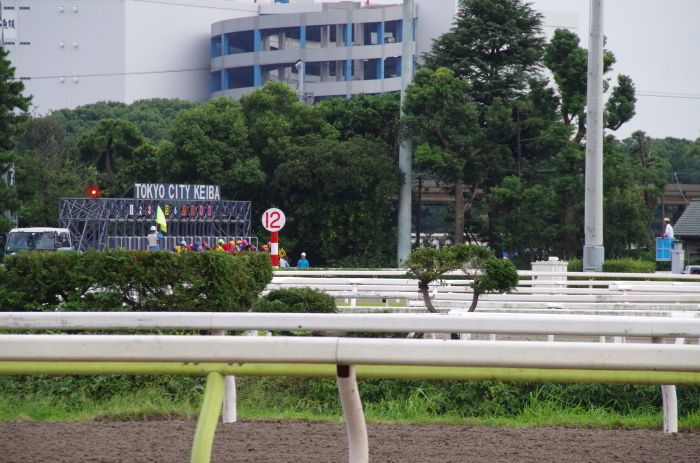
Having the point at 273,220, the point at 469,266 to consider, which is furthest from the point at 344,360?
the point at 273,220

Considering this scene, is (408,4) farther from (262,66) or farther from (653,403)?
(262,66)

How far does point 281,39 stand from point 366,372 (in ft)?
263

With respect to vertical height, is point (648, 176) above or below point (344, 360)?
above

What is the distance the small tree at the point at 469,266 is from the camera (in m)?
9.87

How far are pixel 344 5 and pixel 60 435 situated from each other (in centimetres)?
7727

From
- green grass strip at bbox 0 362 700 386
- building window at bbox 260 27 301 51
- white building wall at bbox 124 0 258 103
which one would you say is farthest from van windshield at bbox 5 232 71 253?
white building wall at bbox 124 0 258 103

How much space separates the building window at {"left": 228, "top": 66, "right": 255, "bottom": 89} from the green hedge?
242ft

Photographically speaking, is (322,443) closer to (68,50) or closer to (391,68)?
(391,68)

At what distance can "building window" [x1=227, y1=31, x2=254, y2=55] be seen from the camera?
80.5 meters

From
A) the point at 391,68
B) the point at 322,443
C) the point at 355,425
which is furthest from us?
the point at 391,68

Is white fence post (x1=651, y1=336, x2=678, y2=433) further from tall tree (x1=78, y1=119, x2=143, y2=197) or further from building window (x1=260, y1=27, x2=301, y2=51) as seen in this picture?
building window (x1=260, y1=27, x2=301, y2=51)

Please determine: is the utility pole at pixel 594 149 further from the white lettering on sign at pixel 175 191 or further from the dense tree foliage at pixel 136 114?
the dense tree foliage at pixel 136 114

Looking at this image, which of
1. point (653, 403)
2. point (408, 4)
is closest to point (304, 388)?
point (653, 403)

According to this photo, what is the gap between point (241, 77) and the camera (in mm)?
82500
